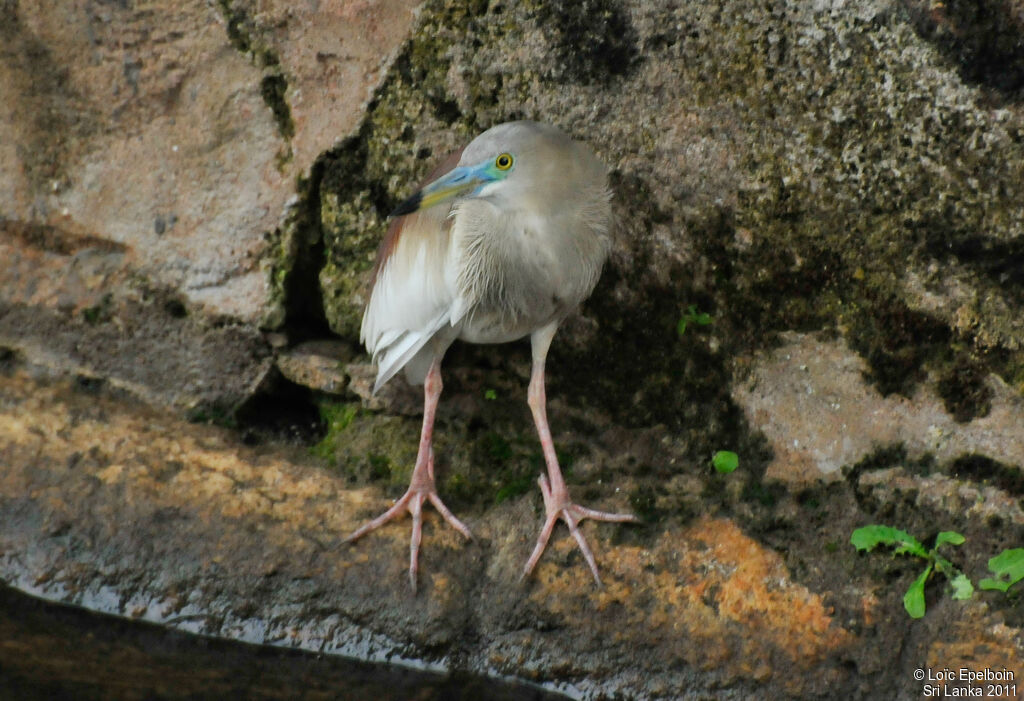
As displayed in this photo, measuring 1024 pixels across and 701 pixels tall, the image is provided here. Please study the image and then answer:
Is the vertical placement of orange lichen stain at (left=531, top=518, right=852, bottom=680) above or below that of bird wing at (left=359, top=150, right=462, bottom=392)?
below

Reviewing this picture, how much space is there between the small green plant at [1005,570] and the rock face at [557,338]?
46 mm

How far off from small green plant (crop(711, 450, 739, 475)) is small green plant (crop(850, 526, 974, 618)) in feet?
1.52

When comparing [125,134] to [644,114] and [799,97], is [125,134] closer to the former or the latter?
[644,114]

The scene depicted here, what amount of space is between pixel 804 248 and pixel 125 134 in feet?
8.23

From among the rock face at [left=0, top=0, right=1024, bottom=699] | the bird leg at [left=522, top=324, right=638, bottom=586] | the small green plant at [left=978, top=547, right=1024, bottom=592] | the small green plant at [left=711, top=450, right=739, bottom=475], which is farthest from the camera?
the small green plant at [left=711, top=450, right=739, bottom=475]

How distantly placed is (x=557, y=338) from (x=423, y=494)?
800 mm

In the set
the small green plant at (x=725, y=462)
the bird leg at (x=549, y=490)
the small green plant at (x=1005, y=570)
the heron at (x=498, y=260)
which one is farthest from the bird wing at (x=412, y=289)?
the small green plant at (x=1005, y=570)

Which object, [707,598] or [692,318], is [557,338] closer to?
[692,318]

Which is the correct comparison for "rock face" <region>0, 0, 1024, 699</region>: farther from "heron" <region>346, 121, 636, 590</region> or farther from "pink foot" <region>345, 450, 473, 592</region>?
"heron" <region>346, 121, 636, 590</region>

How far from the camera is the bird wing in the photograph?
3395 mm

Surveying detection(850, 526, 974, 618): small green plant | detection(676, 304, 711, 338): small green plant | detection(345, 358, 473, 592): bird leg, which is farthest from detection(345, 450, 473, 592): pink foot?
detection(850, 526, 974, 618): small green plant

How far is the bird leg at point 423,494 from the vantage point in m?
3.38

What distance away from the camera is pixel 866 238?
338 cm

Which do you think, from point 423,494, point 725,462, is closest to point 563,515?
point 423,494
